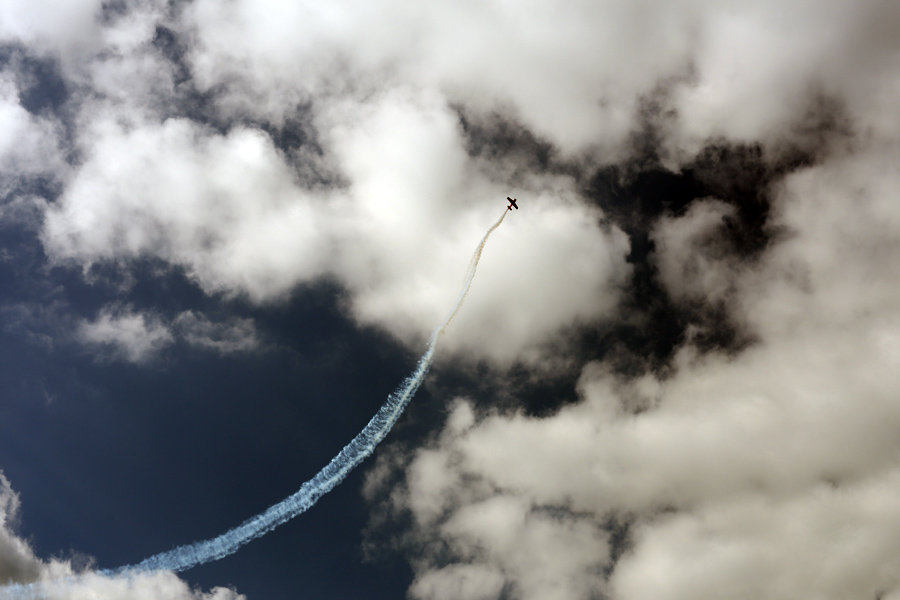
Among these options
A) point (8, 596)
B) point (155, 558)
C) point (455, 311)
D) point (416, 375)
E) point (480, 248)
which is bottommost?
point (8, 596)

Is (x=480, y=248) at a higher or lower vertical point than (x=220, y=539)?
A: higher

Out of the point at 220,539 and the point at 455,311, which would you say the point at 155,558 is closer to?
the point at 220,539

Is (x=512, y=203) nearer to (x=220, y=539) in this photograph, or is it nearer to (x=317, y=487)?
(x=317, y=487)

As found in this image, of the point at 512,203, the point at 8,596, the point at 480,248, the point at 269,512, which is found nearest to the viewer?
the point at 269,512

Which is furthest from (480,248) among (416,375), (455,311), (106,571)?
(106,571)

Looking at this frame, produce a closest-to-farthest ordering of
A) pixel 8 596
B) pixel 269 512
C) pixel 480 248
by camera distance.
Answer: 1. pixel 269 512
2. pixel 8 596
3. pixel 480 248

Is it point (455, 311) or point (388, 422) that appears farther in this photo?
point (455, 311)

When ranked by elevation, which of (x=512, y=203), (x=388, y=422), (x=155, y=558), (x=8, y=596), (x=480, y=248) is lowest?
(x=8, y=596)

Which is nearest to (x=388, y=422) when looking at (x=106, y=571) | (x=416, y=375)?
(x=416, y=375)

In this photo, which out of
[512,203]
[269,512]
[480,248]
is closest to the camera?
[269,512]
